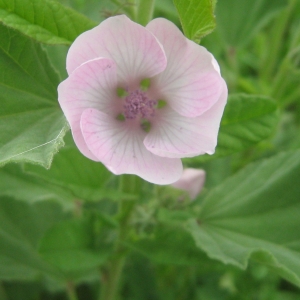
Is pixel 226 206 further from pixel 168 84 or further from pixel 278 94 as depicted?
pixel 278 94

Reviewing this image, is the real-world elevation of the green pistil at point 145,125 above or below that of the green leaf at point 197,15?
below

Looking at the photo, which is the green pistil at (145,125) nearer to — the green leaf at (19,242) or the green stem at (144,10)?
the green stem at (144,10)

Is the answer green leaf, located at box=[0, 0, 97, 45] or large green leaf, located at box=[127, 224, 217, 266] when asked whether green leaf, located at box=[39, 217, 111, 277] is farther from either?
green leaf, located at box=[0, 0, 97, 45]

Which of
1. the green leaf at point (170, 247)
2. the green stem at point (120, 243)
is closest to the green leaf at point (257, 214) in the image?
the green leaf at point (170, 247)

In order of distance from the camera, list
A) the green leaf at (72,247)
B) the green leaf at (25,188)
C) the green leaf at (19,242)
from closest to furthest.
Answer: the green leaf at (72,247), the green leaf at (25,188), the green leaf at (19,242)

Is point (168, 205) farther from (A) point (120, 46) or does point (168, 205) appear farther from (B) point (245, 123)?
(A) point (120, 46)

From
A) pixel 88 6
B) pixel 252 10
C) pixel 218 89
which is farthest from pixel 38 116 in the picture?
pixel 252 10

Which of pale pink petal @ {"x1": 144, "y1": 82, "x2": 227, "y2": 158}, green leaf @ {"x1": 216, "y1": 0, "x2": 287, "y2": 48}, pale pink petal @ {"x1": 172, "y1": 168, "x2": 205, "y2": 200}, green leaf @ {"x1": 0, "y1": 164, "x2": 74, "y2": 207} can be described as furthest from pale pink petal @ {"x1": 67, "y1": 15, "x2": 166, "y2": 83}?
green leaf @ {"x1": 216, "y1": 0, "x2": 287, "y2": 48}
